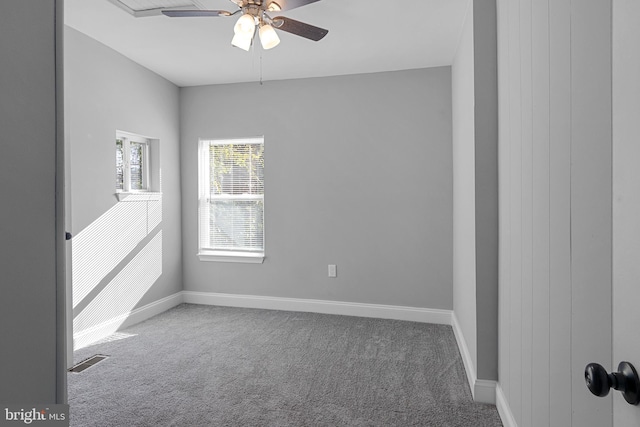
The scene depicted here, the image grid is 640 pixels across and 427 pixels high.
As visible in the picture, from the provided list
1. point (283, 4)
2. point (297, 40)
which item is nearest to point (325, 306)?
point (297, 40)

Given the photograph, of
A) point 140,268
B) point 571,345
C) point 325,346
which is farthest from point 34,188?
point 140,268

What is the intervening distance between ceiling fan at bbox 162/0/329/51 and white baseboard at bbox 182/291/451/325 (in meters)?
2.79

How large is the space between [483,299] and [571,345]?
47.4 inches

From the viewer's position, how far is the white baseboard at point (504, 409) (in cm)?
201

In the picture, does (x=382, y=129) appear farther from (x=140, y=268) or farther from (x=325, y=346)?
(x=140, y=268)

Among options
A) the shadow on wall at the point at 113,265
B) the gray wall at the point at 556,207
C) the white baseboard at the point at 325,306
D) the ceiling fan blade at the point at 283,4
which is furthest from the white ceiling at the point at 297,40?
the white baseboard at the point at 325,306

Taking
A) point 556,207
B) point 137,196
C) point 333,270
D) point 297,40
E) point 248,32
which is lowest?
point 333,270

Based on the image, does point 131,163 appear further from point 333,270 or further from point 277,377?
point 277,377

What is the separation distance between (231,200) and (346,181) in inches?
55.7

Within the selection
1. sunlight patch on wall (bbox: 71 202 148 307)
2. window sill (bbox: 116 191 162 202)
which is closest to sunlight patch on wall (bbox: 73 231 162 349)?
sunlight patch on wall (bbox: 71 202 148 307)

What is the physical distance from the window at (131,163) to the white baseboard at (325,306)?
1.44 m

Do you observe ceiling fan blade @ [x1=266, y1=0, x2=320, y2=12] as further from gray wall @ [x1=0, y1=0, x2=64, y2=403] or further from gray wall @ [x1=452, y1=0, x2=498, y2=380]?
gray wall @ [x1=0, y1=0, x2=64, y2=403]

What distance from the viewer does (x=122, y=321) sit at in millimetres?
3822

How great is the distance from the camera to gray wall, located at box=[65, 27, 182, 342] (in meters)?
3.30
